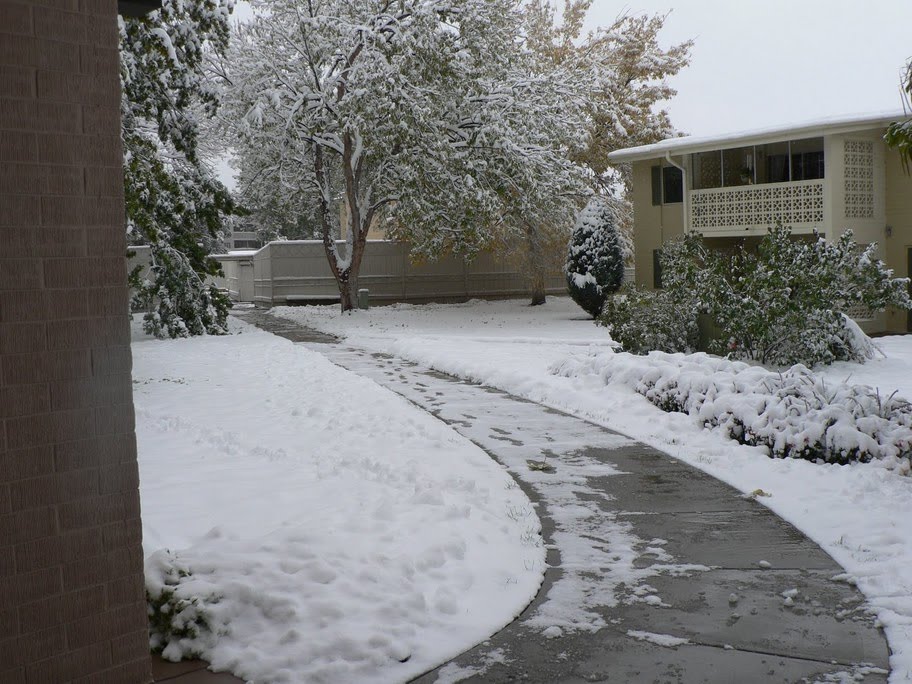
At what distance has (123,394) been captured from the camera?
3.25 meters

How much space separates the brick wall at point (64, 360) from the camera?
2965 mm

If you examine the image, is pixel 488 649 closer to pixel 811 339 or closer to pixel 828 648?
pixel 828 648

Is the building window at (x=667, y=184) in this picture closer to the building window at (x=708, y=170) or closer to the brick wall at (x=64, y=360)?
the building window at (x=708, y=170)

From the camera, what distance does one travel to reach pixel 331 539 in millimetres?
4871

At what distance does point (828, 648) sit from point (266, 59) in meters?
22.2

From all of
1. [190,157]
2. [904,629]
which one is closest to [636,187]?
[190,157]

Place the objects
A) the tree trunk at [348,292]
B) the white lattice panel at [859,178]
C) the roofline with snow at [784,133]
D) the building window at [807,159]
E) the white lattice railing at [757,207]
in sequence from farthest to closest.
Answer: the tree trunk at [348,292]
the building window at [807,159]
the white lattice railing at [757,207]
the white lattice panel at [859,178]
the roofline with snow at [784,133]

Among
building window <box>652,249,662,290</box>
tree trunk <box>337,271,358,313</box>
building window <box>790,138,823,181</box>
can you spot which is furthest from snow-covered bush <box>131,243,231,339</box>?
building window <box>790,138,823,181</box>

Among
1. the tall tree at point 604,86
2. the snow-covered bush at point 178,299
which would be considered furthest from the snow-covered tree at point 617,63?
the snow-covered bush at point 178,299

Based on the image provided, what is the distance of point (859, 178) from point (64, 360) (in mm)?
20610

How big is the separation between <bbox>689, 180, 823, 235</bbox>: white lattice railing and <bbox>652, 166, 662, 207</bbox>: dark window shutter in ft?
5.79

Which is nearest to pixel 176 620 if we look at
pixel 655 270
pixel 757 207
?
pixel 757 207

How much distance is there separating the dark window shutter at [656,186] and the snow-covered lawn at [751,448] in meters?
5.74

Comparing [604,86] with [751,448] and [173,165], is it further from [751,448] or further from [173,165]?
[751,448]
